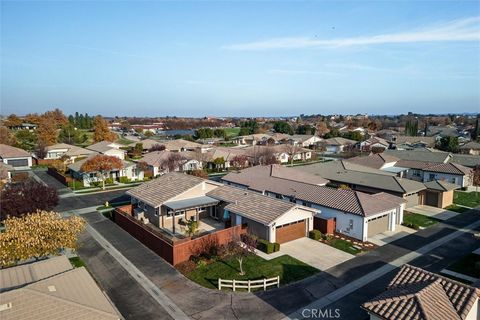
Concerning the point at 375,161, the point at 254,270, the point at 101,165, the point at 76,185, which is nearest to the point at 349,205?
the point at 254,270

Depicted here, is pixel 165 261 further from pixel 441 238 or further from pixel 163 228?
pixel 441 238

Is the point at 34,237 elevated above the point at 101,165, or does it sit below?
below

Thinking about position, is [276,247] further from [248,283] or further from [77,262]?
[77,262]

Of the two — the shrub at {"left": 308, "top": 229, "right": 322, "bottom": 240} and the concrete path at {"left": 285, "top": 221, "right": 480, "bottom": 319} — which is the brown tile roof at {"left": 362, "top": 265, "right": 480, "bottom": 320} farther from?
the shrub at {"left": 308, "top": 229, "right": 322, "bottom": 240}

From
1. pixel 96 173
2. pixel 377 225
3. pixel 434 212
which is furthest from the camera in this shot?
pixel 96 173

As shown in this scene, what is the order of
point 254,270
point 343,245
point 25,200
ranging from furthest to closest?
point 25,200
point 343,245
point 254,270

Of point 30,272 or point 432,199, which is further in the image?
point 432,199

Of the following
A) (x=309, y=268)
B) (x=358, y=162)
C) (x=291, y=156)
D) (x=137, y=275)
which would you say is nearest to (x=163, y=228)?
(x=137, y=275)

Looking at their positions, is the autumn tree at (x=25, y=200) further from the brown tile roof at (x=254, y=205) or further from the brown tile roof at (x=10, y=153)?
the brown tile roof at (x=10, y=153)
